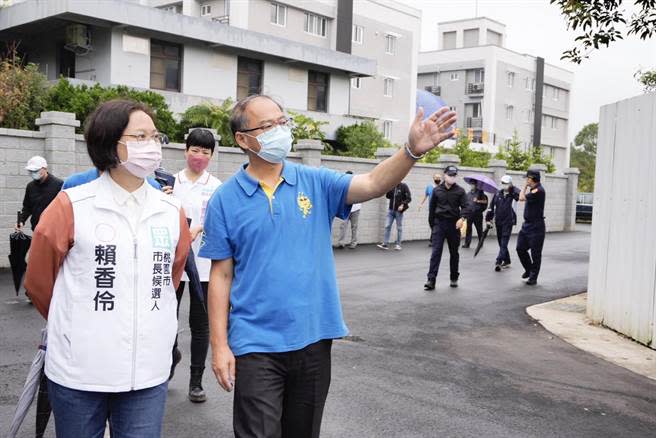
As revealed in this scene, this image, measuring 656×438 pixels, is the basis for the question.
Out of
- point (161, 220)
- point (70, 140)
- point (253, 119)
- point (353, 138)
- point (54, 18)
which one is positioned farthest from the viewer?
point (353, 138)

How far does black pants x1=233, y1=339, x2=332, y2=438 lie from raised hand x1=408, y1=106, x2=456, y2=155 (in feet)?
3.23

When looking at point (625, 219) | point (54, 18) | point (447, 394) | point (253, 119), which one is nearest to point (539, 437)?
point (447, 394)

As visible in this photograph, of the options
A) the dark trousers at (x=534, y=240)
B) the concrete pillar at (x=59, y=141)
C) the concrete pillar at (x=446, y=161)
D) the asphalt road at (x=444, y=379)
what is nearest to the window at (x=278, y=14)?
the concrete pillar at (x=446, y=161)

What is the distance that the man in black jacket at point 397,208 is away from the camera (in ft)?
Answer: 61.1

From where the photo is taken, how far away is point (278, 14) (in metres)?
38.7

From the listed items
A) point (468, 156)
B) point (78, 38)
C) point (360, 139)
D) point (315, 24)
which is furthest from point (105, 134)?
point (315, 24)

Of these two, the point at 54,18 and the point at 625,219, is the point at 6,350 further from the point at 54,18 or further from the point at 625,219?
the point at 54,18

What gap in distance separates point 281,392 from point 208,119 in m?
22.8

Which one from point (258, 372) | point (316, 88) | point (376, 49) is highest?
point (376, 49)

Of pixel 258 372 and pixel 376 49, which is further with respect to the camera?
pixel 376 49

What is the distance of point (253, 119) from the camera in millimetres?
3320

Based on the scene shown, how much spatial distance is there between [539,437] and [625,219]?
4438mm

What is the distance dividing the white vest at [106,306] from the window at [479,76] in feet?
196

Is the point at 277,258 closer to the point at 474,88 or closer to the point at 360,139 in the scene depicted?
the point at 360,139
